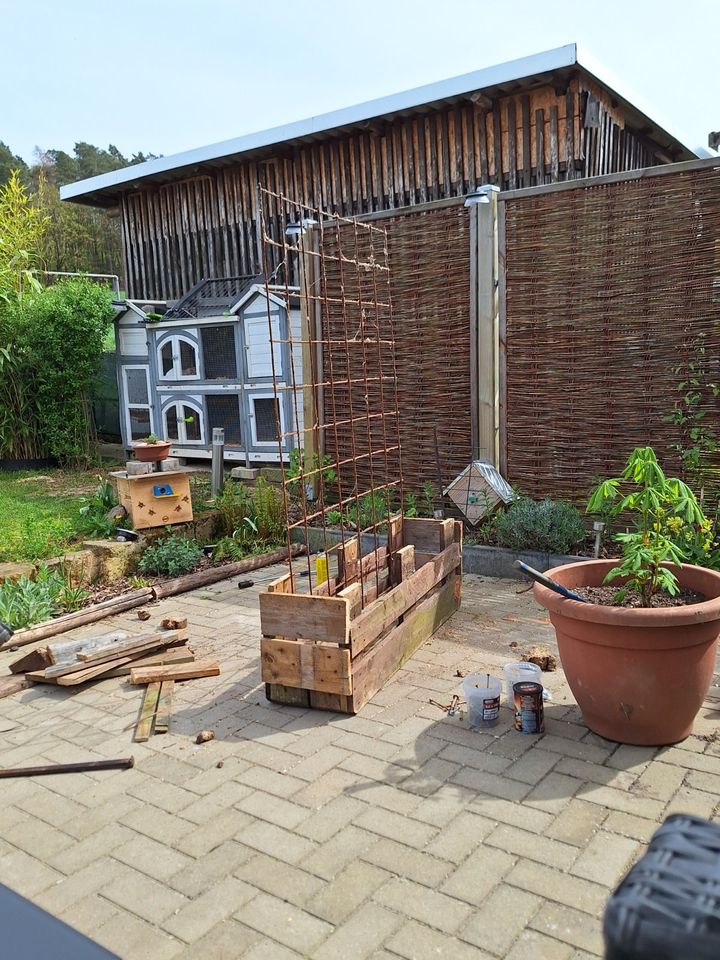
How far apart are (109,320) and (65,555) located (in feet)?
15.3

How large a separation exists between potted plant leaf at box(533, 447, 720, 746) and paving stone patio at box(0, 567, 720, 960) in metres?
0.14

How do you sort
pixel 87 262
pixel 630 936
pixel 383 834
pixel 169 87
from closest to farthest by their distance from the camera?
pixel 630 936 < pixel 383 834 < pixel 169 87 < pixel 87 262

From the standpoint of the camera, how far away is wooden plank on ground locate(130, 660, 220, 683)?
13.4ft

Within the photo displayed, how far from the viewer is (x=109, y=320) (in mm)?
9453

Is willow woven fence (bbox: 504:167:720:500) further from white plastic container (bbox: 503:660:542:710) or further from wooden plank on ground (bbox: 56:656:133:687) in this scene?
A: wooden plank on ground (bbox: 56:656:133:687)

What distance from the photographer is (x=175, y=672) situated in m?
4.11

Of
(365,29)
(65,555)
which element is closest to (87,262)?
(365,29)

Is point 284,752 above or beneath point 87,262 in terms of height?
beneath

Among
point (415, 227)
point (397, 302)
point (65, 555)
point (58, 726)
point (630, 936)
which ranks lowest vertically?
point (58, 726)

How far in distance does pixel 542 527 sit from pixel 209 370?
4.53 meters

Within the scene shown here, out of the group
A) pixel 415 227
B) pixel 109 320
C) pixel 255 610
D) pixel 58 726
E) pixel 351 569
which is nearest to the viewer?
pixel 58 726

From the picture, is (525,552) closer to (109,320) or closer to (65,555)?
(65,555)

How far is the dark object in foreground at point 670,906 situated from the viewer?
670mm

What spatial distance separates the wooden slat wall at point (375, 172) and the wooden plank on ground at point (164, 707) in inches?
275
